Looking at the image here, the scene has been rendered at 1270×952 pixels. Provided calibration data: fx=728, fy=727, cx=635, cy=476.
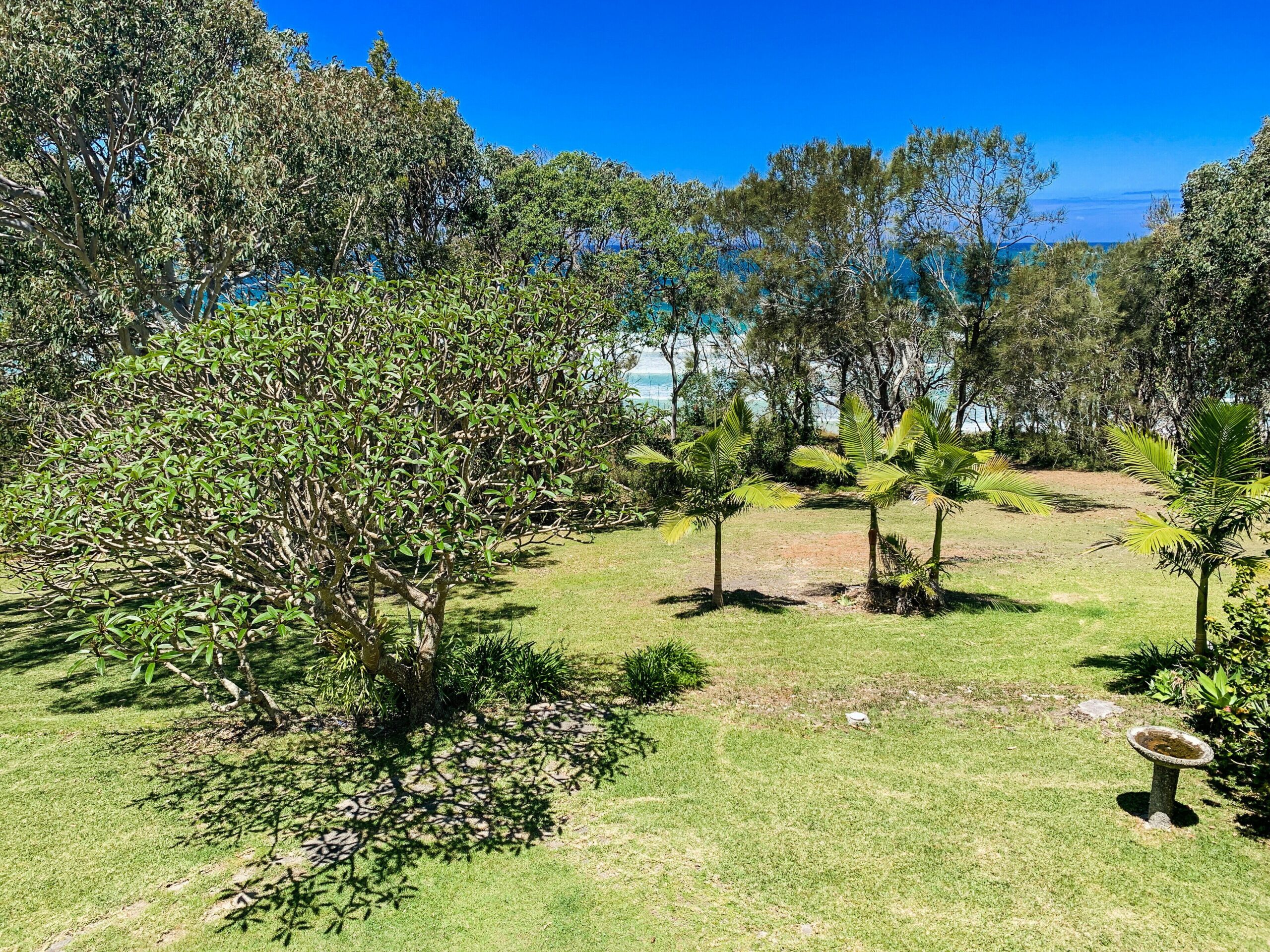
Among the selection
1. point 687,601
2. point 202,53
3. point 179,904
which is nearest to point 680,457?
point 687,601

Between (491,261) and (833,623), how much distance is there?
470 inches

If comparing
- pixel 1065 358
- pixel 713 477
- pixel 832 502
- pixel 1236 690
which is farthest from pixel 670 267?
pixel 1236 690

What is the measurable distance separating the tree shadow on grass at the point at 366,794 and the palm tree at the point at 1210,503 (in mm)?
5844

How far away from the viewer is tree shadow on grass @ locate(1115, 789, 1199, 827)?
580 cm

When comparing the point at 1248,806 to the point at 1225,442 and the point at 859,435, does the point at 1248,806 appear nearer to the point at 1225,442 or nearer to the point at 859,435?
the point at 1225,442

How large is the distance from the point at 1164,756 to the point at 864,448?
753 centimetres

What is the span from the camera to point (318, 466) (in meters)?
5.33

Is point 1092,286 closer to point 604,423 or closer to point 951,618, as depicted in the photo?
point 951,618

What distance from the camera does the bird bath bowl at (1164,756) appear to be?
5547 millimetres

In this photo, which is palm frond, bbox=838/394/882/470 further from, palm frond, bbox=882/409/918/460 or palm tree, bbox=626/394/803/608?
palm tree, bbox=626/394/803/608

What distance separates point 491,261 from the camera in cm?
1780

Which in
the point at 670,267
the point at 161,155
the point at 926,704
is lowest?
the point at 926,704

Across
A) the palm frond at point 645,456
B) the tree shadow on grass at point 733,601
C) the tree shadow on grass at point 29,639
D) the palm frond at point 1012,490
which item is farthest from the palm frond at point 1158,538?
the tree shadow on grass at point 29,639

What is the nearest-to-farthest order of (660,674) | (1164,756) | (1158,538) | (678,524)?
(1164,756)
(1158,538)
(660,674)
(678,524)
